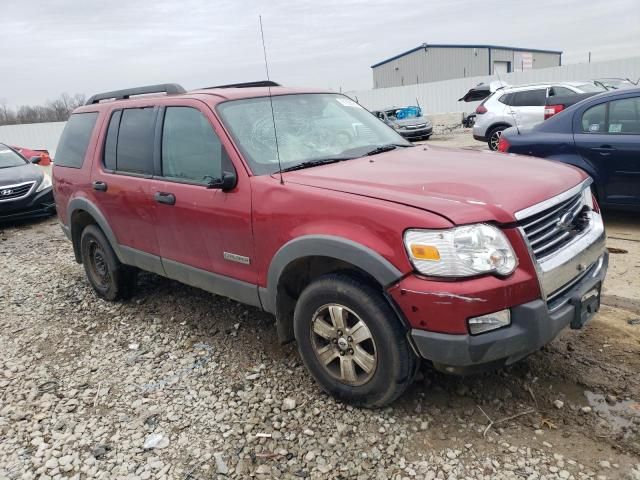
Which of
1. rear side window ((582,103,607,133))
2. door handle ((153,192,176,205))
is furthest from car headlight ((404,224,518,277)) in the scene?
rear side window ((582,103,607,133))

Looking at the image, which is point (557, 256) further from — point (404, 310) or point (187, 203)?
point (187, 203)

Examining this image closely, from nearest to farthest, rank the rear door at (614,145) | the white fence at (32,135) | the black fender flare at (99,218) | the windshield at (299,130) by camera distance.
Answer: the windshield at (299,130) < the black fender flare at (99,218) < the rear door at (614,145) < the white fence at (32,135)

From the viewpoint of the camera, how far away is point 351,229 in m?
2.76

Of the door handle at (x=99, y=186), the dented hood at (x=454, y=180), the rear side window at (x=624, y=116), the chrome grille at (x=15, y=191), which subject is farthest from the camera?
the chrome grille at (x=15, y=191)

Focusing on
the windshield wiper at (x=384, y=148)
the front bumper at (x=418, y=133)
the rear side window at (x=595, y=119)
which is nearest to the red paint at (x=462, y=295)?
the windshield wiper at (x=384, y=148)

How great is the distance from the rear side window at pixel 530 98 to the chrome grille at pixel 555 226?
434 inches

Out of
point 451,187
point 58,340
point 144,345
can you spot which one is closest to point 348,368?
point 451,187

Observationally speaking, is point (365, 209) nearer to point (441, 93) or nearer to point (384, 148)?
point (384, 148)

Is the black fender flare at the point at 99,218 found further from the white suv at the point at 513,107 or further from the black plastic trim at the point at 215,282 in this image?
the white suv at the point at 513,107

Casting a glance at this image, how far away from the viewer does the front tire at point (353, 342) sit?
2.73 metres

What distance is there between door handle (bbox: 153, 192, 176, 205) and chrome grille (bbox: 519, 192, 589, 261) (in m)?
2.38

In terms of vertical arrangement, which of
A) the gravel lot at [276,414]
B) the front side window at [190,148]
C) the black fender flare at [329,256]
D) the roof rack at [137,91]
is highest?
the roof rack at [137,91]

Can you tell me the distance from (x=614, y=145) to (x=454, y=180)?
12.3 feet

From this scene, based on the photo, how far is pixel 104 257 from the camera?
4.99 metres
